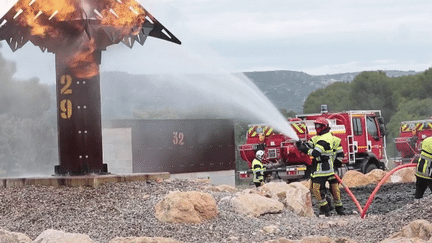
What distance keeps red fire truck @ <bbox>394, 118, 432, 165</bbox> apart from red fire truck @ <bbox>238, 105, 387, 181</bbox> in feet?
16.1

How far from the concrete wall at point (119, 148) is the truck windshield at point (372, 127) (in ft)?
28.4

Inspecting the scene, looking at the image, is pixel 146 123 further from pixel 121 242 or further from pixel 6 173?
pixel 121 242

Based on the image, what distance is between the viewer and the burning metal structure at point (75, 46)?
468 inches

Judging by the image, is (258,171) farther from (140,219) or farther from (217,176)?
(217,176)

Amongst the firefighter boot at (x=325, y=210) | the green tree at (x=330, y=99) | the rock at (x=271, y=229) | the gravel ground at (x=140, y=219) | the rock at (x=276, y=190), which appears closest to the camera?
the gravel ground at (x=140, y=219)

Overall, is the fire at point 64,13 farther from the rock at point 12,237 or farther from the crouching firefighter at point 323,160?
the rock at point 12,237

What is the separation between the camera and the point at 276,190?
1267 centimetres

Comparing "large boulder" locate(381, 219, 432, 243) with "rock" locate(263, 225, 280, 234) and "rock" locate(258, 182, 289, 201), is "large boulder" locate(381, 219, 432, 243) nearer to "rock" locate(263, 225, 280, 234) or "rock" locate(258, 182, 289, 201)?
"rock" locate(263, 225, 280, 234)

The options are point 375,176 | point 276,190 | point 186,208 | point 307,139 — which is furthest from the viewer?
point 375,176

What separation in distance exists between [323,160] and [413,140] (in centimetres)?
1779

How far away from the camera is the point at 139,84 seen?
40750 mm

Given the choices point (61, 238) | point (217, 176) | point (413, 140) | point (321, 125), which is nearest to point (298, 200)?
point (321, 125)

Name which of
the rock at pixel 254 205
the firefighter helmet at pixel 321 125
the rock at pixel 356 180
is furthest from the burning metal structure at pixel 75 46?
the rock at pixel 356 180

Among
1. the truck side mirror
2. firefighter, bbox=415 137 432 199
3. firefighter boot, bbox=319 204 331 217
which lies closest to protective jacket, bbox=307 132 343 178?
firefighter boot, bbox=319 204 331 217
